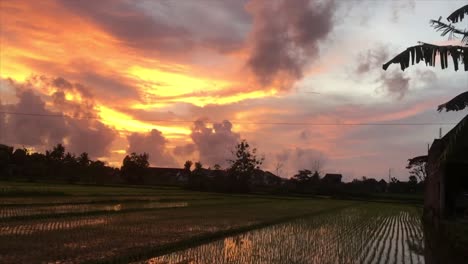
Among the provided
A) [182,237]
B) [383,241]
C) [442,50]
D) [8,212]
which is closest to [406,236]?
[383,241]

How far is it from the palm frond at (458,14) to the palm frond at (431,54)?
1.47 m

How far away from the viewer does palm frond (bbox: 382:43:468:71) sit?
932 cm

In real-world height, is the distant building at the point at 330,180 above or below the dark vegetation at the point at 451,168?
above

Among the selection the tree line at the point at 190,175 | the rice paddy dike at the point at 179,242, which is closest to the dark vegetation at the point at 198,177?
the tree line at the point at 190,175

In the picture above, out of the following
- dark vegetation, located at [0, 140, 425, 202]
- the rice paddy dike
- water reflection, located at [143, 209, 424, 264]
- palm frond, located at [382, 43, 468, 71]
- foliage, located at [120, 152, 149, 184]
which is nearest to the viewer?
palm frond, located at [382, 43, 468, 71]

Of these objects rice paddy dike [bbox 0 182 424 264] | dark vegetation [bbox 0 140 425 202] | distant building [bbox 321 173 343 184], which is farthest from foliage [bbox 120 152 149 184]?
rice paddy dike [bbox 0 182 424 264]

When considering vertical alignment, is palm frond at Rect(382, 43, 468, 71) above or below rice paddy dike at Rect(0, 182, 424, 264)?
above

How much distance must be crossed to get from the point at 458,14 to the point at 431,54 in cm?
191

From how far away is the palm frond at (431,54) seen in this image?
30.6 feet

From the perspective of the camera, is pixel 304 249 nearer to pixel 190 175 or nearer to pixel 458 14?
pixel 458 14

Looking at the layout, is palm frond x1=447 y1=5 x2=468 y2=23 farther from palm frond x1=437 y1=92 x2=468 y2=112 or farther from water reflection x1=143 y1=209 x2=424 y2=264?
water reflection x1=143 y1=209 x2=424 y2=264

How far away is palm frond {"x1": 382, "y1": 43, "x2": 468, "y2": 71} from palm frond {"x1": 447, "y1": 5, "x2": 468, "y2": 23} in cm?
Result: 147

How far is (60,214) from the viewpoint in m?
20.6

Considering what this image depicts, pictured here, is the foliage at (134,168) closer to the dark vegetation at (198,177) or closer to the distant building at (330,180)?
the dark vegetation at (198,177)
